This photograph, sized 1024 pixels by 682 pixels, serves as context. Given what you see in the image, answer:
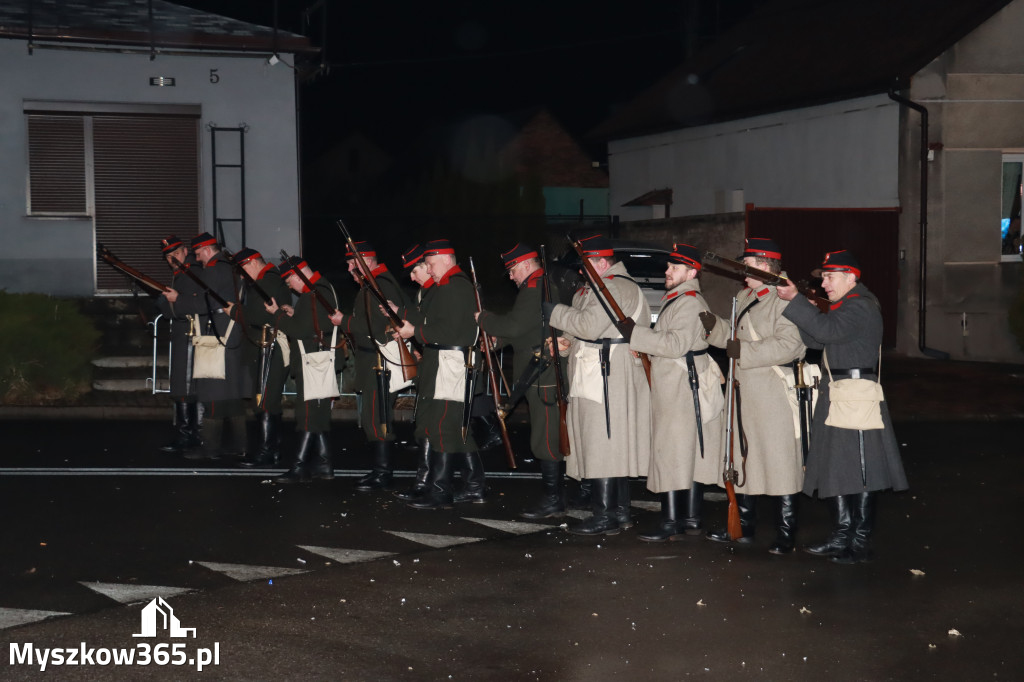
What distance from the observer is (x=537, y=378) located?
361 inches

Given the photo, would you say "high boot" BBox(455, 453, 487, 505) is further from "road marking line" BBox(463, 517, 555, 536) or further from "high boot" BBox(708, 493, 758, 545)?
"high boot" BBox(708, 493, 758, 545)

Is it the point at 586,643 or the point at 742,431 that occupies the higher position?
the point at 742,431

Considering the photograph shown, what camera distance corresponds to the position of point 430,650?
19.7ft

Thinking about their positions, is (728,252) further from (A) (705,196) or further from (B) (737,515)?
(B) (737,515)

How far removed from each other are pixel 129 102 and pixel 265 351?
9.24 metres

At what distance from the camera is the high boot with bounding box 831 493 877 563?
25.4 feet

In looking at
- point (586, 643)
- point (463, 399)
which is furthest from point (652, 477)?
point (586, 643)

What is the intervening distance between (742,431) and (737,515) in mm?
533

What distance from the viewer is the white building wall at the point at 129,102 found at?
723 inches

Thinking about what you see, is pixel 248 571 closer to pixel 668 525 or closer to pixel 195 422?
pixel 668 525

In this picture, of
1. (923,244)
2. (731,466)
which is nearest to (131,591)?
(731,466)

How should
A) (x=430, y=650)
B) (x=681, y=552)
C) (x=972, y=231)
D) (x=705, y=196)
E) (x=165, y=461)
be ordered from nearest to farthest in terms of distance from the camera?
(x=430, y=650) < (x=681, y=552) < (x=165, y=461) < (x=972, y=231) < (x=705, y=196)

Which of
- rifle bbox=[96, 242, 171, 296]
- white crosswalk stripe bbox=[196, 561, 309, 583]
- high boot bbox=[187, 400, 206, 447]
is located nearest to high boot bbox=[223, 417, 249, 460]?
high boot bbox=[187, 400, 206, 447]

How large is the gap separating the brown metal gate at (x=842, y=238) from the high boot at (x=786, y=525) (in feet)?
39.6
